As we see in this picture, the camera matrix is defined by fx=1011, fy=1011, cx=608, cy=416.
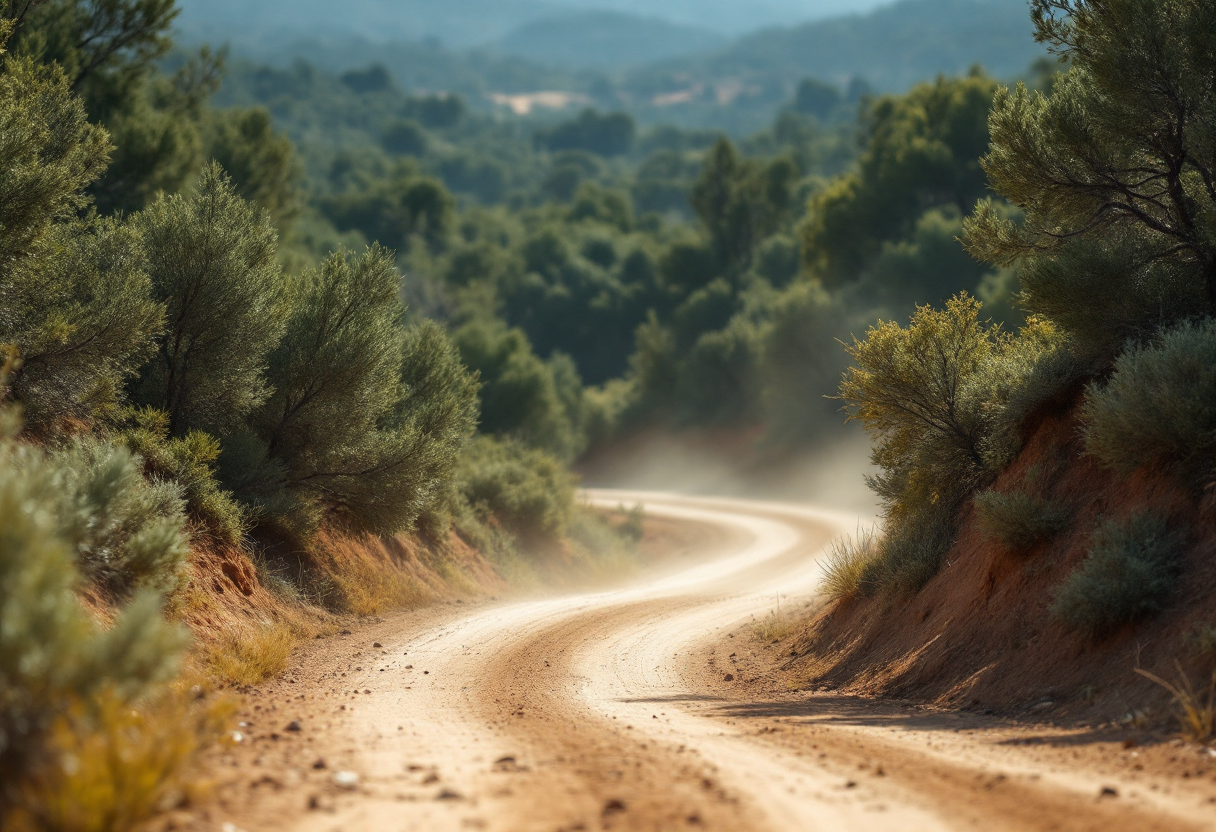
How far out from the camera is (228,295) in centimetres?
1590

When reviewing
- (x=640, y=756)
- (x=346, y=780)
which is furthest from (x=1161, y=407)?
(x=346, y=780)

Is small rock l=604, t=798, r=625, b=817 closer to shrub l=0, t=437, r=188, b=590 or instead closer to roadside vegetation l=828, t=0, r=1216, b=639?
shrub l=0, t=437, r=188, b=590

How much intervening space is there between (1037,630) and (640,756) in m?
5.10

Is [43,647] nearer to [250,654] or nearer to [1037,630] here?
[250,654]

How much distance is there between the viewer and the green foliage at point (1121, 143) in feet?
40.3

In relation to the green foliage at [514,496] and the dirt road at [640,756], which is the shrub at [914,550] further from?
the green foliage at [514,496]

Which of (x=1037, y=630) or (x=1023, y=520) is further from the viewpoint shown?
(x=1023, y=520)

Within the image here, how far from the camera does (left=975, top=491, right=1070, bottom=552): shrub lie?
11.4m

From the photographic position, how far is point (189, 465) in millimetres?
14773

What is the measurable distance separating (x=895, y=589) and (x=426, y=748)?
8.23 metres

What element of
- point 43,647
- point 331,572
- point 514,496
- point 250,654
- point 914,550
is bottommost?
point 514,496

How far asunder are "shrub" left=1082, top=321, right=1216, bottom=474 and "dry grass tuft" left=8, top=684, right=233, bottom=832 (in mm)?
9053

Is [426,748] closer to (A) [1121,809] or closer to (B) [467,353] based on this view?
(A) [1121,809]

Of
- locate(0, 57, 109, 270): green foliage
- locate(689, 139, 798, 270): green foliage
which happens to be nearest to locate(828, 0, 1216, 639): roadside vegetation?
locate(0, 57, 109, 270): green foliage
